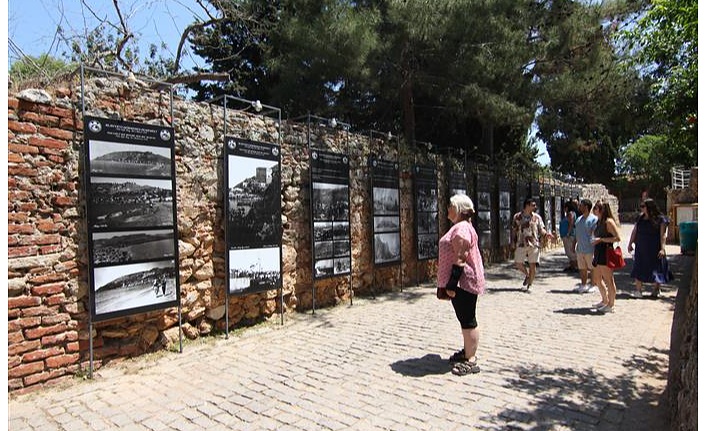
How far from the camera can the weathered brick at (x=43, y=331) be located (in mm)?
4211

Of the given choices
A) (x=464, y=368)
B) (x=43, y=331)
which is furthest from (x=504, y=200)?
(x=43, y=331)

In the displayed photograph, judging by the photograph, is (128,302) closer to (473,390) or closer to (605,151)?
(473,390)

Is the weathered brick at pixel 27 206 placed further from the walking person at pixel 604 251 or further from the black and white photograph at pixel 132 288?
the walking person at pixel 604 251

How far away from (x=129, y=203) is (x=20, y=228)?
3.14ft

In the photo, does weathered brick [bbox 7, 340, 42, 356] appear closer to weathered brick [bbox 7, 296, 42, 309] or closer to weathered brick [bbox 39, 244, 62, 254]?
weathered brick [bbox 7, 296, 42, 309]

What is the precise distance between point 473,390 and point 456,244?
1298 millimetres

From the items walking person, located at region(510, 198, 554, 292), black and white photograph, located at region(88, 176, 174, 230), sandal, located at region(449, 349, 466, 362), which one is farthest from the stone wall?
walking person, located at region(510, 198, 554, 292)

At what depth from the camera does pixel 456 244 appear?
14.4 ft

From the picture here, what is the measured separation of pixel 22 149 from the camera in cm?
419

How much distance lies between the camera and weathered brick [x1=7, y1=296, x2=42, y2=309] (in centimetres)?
409

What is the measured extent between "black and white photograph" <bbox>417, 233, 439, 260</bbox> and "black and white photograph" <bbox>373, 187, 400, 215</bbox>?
1.14 metres

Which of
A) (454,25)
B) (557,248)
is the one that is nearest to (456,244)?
(454,25)

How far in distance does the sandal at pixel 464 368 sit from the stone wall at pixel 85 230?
307 centimetres

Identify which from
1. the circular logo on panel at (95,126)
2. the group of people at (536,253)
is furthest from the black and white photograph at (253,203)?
the group of people at (536,253)
